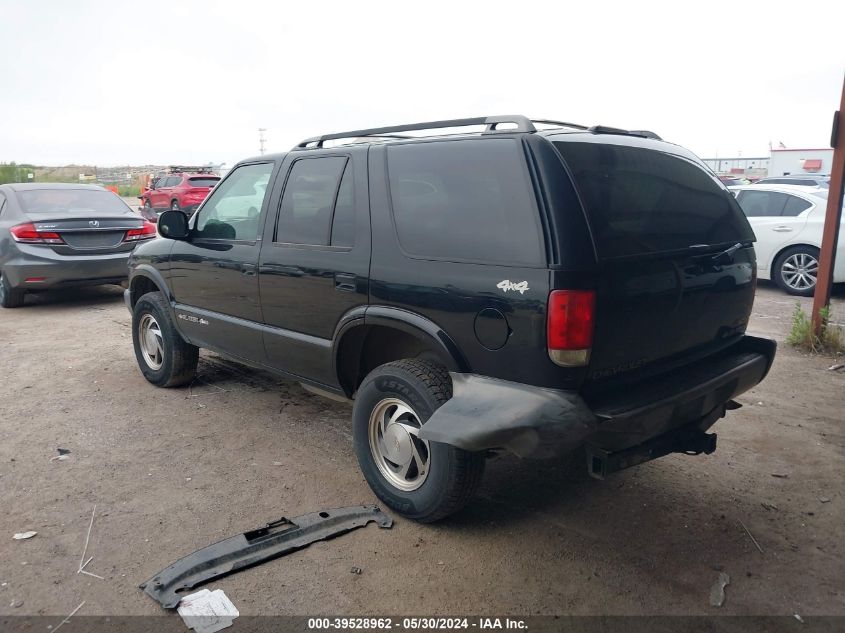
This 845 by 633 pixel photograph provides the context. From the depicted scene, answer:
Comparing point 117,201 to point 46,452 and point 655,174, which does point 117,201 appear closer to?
point 46,452

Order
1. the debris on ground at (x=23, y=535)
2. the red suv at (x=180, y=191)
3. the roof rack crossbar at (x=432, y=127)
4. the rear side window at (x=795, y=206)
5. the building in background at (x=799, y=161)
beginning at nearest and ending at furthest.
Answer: the roof rack crossbar at (x=432, y=127) → the debris on ground at (x=23, y=535) → the rear side window at (x=795, y=206) → the red suv at (x=180, y=191) → the building in background at (x=799, y=161)

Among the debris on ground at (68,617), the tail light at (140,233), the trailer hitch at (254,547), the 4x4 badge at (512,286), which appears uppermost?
the 4x4 badge at (512,286)

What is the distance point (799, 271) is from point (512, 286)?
8.46 meters

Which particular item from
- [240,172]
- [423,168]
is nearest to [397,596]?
[423,168]

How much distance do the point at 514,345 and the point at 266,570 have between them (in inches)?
60.4

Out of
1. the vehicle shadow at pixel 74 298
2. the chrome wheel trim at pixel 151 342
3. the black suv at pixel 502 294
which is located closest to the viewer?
the black suv at pixel 502 294

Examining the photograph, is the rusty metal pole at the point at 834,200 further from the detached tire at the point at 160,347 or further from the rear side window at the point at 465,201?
the detached tire at the point at 160,347

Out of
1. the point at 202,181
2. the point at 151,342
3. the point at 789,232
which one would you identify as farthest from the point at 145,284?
the point at 202,181

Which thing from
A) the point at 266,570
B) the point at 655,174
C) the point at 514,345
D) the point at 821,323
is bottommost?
the point at 266,570

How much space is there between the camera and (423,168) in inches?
137

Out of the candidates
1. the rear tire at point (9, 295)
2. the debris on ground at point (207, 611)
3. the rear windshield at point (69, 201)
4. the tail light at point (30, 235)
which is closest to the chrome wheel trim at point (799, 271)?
the debris on ground at point (207, 611)

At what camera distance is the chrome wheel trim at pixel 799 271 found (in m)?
9.65

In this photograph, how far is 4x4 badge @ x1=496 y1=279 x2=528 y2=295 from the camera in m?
2.92

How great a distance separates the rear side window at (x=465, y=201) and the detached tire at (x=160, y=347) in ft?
9.13
